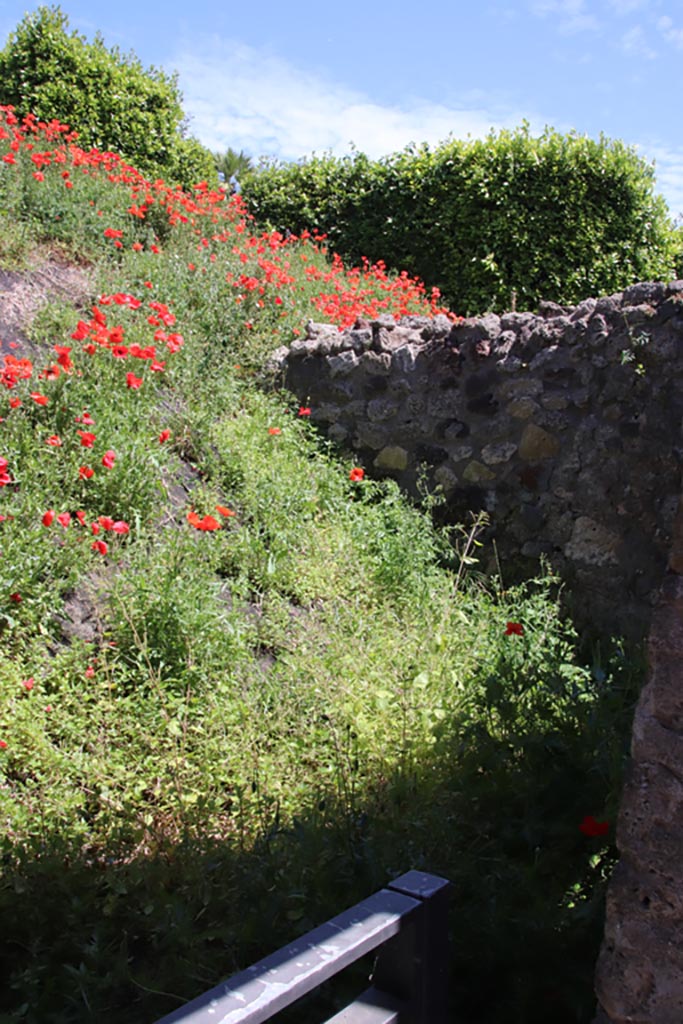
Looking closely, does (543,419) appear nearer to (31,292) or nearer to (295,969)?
(31,292)

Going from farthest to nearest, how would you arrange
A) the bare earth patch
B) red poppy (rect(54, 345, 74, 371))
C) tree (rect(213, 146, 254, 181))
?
tree (rect(213, 146, 254, 181)) → the bare earth patch → red poppy (rect(54, 345, 74, 371))

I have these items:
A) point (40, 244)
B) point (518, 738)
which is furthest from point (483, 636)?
point (40, 244)

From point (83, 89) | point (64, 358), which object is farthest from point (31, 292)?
point (83, 89)

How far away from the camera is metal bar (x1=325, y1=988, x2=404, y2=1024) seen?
1.38m

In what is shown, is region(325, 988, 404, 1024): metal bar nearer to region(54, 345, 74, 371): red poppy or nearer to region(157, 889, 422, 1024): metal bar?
region(157, 889, 422, 1024): metal bar

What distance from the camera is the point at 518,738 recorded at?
275 cm

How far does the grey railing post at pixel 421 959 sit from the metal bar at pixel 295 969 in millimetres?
36

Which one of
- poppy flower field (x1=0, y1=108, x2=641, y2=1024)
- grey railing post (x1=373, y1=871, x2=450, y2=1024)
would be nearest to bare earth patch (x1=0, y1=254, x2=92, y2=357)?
poppy flower field (x1=0, y1=108, x2=641, y2=1024)

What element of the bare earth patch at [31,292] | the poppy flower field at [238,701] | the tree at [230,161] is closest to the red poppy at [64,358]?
the poppy flower field at [238,701]

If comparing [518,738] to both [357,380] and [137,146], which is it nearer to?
[357,380]

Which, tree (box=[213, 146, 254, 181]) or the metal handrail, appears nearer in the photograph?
the metal handrail

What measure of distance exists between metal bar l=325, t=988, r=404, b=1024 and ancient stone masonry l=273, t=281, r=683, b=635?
10.5 ft

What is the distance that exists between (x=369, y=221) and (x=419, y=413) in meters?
5.24

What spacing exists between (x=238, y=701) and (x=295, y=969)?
212cm
